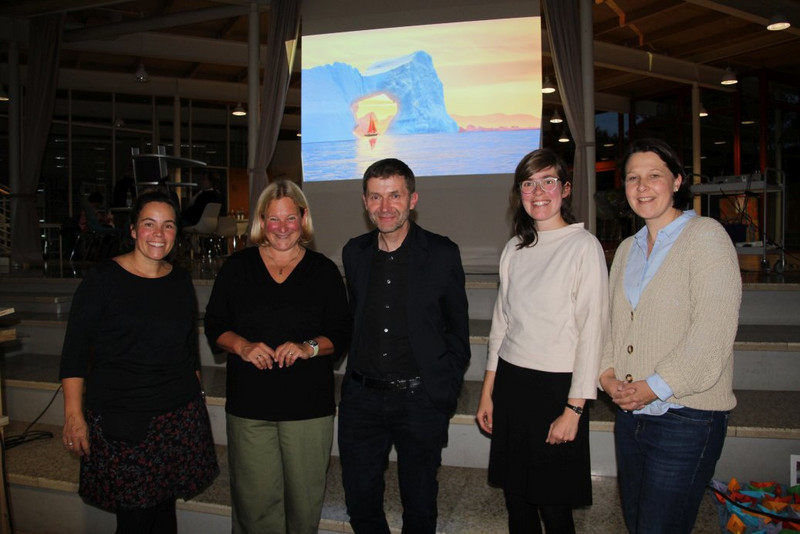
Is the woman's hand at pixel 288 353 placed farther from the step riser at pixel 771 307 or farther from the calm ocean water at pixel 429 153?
the calm ocean water at pixel 429 153

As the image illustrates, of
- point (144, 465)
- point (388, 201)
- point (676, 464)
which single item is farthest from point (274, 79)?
point (676, 464)

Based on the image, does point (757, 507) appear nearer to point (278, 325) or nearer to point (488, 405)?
point (488, 405)

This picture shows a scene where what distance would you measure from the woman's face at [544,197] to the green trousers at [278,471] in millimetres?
1071

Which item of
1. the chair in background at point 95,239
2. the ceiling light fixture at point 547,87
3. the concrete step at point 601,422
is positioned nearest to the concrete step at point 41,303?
the concrete step at point 601,422

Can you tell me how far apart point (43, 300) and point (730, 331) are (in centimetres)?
506

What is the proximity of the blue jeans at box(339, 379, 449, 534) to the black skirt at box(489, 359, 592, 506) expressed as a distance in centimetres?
33

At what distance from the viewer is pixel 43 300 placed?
482 centimetres

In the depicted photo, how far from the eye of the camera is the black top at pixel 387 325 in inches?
80.7

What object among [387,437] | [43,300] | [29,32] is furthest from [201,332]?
[29,32]

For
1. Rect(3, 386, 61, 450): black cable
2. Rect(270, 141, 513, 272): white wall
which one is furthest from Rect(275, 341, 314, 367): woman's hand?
Rect(270, 141, 513, 272): white wall

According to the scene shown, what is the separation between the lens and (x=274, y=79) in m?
6.97

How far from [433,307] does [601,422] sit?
1.36m

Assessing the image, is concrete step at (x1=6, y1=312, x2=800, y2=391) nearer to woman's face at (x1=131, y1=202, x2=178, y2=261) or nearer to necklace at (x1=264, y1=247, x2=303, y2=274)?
necklace at (x1=264, y1=247, x2=303, y2=274)

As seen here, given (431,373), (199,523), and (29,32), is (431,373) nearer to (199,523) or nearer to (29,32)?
(199,523)
